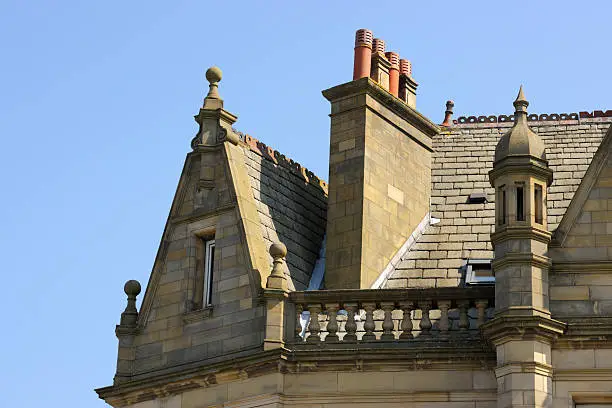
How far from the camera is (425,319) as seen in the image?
25922 millimetres

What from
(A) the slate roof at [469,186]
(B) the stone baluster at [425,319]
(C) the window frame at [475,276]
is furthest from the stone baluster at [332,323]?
(C) the window frame at [475,276]

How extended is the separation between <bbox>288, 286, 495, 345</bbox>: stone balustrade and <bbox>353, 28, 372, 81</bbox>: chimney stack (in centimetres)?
549

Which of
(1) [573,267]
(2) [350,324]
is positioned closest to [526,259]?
(1) [573,267]

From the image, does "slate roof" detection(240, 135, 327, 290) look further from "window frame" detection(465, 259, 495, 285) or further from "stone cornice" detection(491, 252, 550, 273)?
"stone cornice" detection(491, 252, 550, 273)

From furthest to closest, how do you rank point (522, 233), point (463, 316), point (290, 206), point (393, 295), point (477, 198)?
point (477, 198) → point (290, 206) → point (393, 295) → point (463, 316) → point (522, 233)

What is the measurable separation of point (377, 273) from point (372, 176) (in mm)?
→ 1866

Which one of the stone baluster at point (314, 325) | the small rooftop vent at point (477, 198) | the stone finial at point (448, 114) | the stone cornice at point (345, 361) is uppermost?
the stone finial at point (448, 114)

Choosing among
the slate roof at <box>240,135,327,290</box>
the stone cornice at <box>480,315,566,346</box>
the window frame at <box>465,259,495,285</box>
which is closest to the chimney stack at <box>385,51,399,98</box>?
the slate roof at <box>240,135,327,290</box>

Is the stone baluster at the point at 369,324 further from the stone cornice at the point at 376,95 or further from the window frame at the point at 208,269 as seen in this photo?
the stone cornice at the point at 376,95

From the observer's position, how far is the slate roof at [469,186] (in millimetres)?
28688

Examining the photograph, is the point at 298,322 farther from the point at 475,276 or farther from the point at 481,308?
the point at 475,276

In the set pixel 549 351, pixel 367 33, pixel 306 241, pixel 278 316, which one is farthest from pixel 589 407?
pixel 367 33

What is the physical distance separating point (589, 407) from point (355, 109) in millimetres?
7744

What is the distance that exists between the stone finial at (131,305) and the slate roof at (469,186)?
4.23 meters
